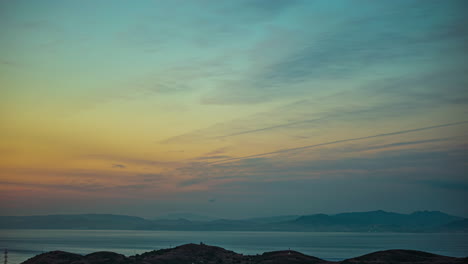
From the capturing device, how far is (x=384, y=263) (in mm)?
74188

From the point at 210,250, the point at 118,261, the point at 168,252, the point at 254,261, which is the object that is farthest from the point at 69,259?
the point at 254,261

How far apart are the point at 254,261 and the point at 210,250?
12908 mm

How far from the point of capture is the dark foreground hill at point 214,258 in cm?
7638

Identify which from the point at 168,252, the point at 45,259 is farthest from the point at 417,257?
the point at 45,259

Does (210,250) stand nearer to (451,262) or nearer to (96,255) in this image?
(96,255)

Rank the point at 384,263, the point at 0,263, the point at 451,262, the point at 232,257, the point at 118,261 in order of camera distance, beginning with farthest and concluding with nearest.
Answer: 1. the point at 0,263
2. the point at 232,257
3. the point at 118,261
4. the point at 384,263
5. the point at 451,262

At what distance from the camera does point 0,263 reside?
406ft

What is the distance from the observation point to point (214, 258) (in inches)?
3497

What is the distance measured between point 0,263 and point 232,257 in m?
71.8

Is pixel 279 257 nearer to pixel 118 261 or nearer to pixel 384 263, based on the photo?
pixel 384 263

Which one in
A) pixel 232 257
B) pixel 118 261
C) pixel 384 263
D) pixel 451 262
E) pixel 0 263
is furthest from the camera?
pixel 0 263

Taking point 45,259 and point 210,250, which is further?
point 210,250

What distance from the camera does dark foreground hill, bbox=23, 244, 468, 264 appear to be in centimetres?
7638

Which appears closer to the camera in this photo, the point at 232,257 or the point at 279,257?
the point at 279,257
